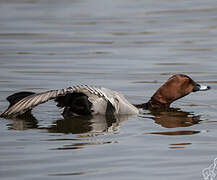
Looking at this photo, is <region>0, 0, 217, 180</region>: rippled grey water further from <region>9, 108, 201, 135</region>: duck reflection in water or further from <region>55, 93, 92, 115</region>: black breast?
<region>55, 93, 92, 115</region>: black breast

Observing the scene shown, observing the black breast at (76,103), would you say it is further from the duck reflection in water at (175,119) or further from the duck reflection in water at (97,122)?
the duck reflection in water at (175,119)

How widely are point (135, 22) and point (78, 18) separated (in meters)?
1.48

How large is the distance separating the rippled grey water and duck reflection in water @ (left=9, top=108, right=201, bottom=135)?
0.5 inches

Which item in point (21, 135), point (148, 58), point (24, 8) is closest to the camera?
point (21, 135)

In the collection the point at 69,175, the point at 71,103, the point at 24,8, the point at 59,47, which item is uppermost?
the point at 24,8

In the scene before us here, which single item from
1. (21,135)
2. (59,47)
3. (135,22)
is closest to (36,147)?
(21,135)

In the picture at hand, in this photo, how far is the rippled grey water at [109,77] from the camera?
6.70 meters

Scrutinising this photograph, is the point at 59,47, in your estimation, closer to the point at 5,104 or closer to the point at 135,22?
the point at 135,22

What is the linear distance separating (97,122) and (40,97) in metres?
0.81

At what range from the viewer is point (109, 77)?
1155 centimetres

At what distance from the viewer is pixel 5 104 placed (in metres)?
9.84

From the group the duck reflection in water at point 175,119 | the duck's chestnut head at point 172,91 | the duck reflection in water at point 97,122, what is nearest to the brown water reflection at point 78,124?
the duck reflection in water at point 97,122

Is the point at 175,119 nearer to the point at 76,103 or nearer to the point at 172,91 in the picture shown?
the point at 172,91

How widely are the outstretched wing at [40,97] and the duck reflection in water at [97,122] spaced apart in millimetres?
153
